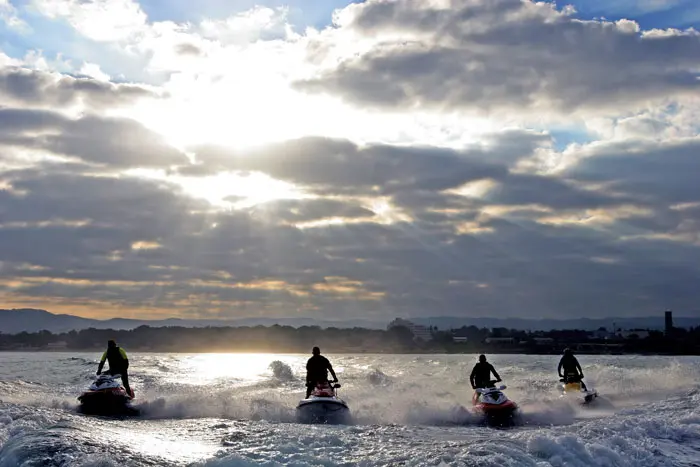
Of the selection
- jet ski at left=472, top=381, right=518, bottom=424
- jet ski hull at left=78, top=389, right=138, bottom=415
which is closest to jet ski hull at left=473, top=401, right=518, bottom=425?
jet ski at left=472, top=381, right=518, bottom=424

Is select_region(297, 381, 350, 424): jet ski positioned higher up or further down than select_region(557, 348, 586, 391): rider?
further down

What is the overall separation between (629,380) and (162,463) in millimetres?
33727

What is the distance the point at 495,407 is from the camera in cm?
2325

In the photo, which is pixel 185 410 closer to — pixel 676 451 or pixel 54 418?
pixel 54 418

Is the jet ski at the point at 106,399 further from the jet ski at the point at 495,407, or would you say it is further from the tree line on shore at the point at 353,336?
the tree line on shore at the point at 353,336

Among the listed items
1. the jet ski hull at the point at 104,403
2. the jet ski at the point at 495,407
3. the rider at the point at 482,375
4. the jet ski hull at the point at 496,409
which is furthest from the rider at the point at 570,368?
the jet ski hull at the point at 104,403

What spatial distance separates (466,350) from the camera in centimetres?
14000

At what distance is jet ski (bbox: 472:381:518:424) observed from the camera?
75.8ft

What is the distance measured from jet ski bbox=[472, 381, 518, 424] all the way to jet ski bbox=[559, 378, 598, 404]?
5.18 meters

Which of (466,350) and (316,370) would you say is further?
(466,350)

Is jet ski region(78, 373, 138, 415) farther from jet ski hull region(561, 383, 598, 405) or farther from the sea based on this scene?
jet ski hull region(561, 383, 598, 405)

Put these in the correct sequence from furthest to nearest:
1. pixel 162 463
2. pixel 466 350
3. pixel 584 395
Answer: pixel 466 350 < pixel 584 395 < pixel 162 463

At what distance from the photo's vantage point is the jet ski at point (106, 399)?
78.6 ft

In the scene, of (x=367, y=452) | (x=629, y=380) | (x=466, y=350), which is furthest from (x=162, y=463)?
(x=466, y=350)
